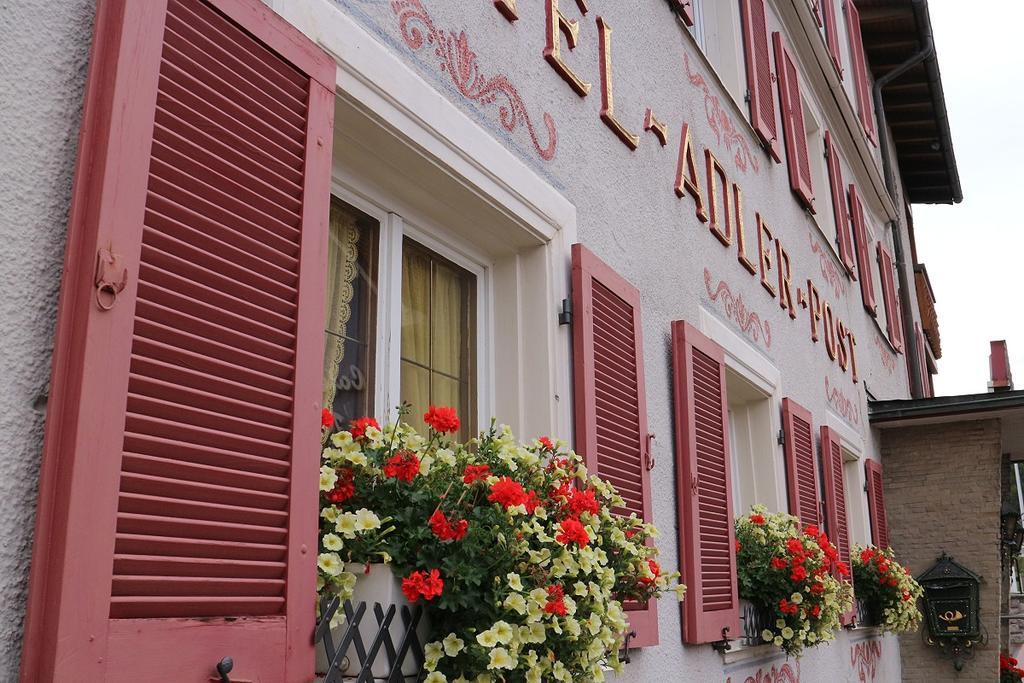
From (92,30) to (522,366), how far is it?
179 cm

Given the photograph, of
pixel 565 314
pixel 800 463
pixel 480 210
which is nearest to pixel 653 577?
pixel 565 314

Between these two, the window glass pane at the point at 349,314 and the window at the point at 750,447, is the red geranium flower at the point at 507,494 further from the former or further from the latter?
the window at the point at 750,447

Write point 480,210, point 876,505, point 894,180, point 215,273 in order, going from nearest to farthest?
point 215,273
point 480,210
point 876,505
point 894,180

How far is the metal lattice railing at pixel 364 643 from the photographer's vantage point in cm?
200

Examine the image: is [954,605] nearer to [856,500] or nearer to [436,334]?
[856,500]

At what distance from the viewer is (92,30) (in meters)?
1.85

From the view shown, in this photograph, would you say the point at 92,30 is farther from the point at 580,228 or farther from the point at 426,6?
the point at 580,228

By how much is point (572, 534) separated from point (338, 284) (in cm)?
97

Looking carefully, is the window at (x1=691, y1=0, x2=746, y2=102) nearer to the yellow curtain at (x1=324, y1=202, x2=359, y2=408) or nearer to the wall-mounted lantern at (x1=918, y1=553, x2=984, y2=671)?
the yellow curtain at (x1=324, y1=202, x2=359, y2=408)

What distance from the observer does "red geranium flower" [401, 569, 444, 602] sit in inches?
81.7

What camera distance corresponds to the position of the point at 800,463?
6355 mm

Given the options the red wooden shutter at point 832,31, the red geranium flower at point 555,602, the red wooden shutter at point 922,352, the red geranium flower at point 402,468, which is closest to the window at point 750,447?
the red geranium flower at point 555,602

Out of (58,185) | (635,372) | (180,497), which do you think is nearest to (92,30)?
(58,185)

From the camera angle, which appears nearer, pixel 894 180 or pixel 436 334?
pixel 436 334
